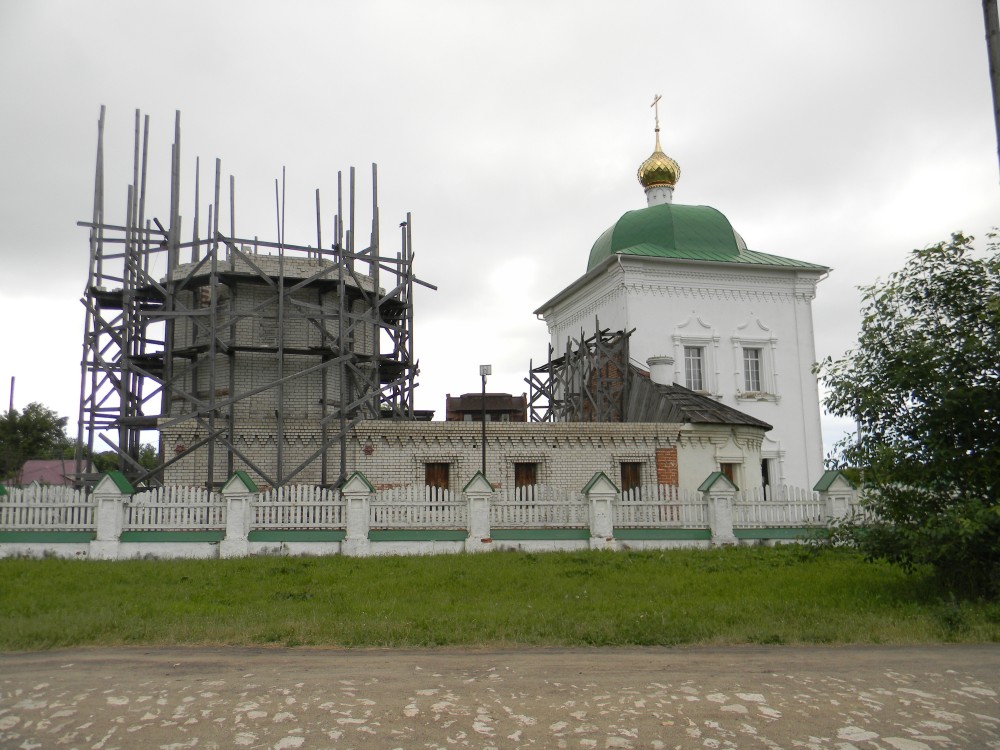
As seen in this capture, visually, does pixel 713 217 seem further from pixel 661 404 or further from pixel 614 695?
pixel 614 695

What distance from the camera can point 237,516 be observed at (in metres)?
14.6

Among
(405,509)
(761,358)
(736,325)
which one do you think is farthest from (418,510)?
(761,358)

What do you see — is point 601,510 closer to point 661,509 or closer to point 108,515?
point 661,509

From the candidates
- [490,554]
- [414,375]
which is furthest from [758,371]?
[490,554]

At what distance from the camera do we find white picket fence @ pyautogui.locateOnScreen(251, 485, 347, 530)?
14.8 metres

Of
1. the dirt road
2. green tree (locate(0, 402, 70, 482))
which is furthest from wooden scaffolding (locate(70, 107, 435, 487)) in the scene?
green tree (locate(0, 402, 70, 482))

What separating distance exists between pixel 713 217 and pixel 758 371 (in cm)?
555

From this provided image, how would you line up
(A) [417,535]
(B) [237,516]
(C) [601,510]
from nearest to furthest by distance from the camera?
1. (B) [237,516]
2. (A) [417,535]
3. (C) [601,510]

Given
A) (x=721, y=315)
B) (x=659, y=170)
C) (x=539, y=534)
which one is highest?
(x=659, y=170)

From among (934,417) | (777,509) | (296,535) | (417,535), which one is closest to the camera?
(934,417)

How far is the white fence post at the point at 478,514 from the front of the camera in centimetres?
1513

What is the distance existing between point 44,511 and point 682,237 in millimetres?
20595

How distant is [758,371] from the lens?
2784cm

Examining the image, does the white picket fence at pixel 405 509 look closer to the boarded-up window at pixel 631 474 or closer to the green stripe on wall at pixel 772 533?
the green stripe on wall at pixel 772 533
